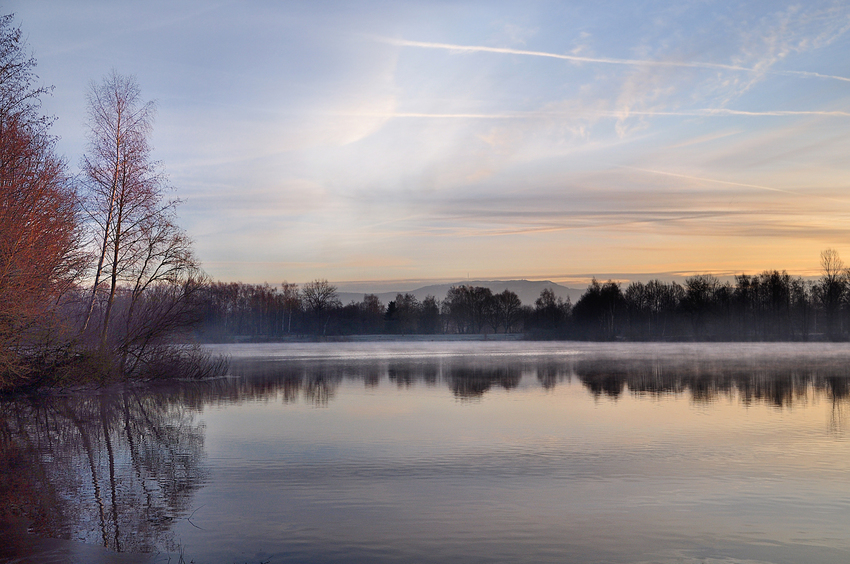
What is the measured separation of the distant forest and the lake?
60.7m

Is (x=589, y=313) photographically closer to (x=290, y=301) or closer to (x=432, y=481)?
(x=290, y=301)

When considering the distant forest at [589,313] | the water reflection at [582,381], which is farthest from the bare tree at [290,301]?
the water reflection at [582,381]

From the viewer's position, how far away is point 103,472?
1145 centimetres

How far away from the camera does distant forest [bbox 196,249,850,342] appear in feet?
330

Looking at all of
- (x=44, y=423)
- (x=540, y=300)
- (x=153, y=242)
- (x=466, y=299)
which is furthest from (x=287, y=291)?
(x=44, y=423)

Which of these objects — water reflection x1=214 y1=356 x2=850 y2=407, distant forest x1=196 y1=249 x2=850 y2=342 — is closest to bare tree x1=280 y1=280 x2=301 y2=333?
distant forest x1=196 y1=249 x2=850 y2=342

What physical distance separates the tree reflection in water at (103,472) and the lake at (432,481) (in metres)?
0.05

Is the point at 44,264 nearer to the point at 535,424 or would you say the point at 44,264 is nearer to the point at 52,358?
the point at 52,358

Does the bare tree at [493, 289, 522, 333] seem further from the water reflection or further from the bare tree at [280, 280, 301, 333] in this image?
the water reflection

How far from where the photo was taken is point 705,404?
20484 millimetres

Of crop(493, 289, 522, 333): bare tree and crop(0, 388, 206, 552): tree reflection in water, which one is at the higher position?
crop(493, 289, 522, 333): bare tree

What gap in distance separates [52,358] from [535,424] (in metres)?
17.3

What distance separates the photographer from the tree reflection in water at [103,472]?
8.31 metres

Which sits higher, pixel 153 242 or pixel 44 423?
pixel 153 242
